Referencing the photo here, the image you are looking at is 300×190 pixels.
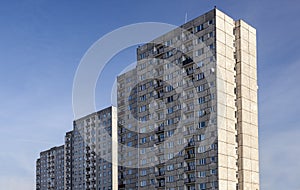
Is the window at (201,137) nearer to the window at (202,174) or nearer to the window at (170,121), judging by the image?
the window at (202,174)

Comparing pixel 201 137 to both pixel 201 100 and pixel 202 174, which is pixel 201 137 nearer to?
pixel 202 174

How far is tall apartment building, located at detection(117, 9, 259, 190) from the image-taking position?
80062 mm

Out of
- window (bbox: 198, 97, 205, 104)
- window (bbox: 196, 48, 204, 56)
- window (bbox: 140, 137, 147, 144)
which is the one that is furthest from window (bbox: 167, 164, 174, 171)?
window (bbox: 196, 48, 204, 56)

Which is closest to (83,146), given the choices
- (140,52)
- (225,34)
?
(140,52)

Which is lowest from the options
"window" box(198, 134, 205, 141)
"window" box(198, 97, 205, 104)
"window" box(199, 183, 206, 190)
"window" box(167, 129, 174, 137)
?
"window" box(199, 183, 206, 190)

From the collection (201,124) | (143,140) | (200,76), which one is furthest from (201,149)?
(143,140)

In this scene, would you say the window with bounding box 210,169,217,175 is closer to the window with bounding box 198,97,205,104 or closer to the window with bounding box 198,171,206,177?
the window with bounding box 198,171,206,177

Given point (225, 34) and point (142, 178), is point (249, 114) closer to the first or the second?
point (225, 34)

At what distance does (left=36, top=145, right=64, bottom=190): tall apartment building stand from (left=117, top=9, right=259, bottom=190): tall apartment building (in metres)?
85.6

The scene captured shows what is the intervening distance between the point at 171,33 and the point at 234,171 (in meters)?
31.3

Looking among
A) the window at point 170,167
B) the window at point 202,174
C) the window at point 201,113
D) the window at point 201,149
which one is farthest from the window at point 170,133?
the window at point 202,174

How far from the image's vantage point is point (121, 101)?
351 ft

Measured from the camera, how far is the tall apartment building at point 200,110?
80062 millimetres

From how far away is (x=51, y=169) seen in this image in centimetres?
18112
